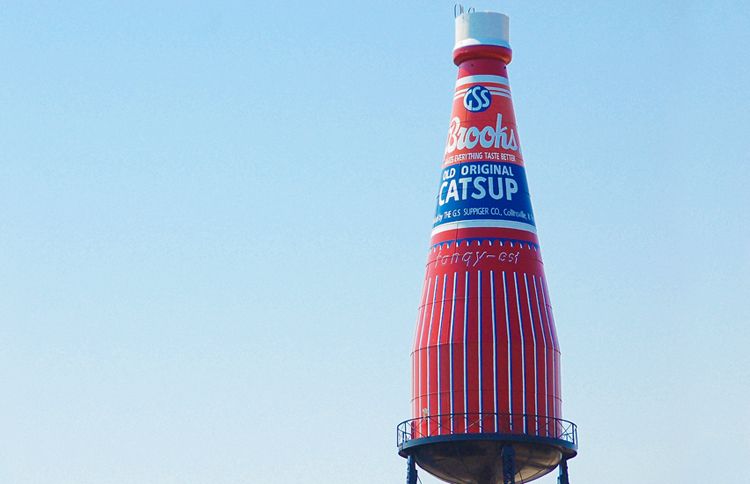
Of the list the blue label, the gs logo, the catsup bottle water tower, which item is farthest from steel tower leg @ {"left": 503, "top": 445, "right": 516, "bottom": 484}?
the gs logo

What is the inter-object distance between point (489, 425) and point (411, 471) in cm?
390

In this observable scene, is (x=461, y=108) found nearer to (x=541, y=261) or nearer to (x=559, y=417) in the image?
(x=541, y=261)

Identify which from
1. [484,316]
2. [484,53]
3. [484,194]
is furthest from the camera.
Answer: [484,53]

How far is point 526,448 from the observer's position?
78.8 metres

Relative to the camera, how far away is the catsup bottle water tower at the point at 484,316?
7888 centimetres

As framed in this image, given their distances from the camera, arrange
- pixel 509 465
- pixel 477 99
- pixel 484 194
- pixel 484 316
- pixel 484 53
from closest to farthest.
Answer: pixel 509 465 < pixel 484 316 < pixel 484 194 < pixel 477 99 < pixel 484 53

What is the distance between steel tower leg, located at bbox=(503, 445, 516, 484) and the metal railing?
702 mm

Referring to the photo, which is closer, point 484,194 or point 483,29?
point 484,194

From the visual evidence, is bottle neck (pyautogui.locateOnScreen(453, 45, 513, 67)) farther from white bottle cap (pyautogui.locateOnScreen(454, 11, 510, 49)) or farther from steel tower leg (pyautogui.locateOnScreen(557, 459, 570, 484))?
steel tower leg (pyautogui.locateOnScreen(557, 459, 570, 484))

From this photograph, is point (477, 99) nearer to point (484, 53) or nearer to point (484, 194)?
point (484, 53)

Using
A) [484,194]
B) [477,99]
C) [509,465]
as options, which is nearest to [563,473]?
[509,465]

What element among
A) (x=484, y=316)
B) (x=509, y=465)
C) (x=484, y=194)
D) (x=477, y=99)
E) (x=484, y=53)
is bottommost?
(x=509, y=465)

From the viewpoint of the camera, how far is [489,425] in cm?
7831

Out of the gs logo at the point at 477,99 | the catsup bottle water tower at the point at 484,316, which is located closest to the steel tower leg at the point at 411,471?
the catsup bottle water tower at the point at 484,316
